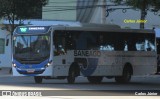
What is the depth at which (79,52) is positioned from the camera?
2845 centimetres

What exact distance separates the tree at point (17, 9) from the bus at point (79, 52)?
44.8 ft

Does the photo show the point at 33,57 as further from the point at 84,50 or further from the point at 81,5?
the point at 81,5

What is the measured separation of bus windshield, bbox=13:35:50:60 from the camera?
90.6 ft

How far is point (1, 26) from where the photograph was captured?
51.6 metres

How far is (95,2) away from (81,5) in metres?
1.85

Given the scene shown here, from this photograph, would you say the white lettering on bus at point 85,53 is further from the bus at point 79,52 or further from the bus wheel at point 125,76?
the bus wheel at point 125,76

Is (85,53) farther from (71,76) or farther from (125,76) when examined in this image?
(125,76)

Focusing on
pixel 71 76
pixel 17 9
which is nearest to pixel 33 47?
pixel 71 76

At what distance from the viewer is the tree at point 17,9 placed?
138ft

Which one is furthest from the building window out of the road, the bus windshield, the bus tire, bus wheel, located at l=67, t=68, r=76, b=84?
bus wheel, located at l=67, t=68, r=76, b=84

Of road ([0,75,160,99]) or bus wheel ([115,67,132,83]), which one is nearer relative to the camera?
road ([0,75,160,99])

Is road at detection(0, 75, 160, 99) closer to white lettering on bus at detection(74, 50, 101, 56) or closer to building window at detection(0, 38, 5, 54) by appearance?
white lettering on bus at detection(74, 50, 101, 56)

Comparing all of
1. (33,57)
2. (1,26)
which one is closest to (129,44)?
(33,57)

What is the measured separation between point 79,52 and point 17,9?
15364 millimetres
